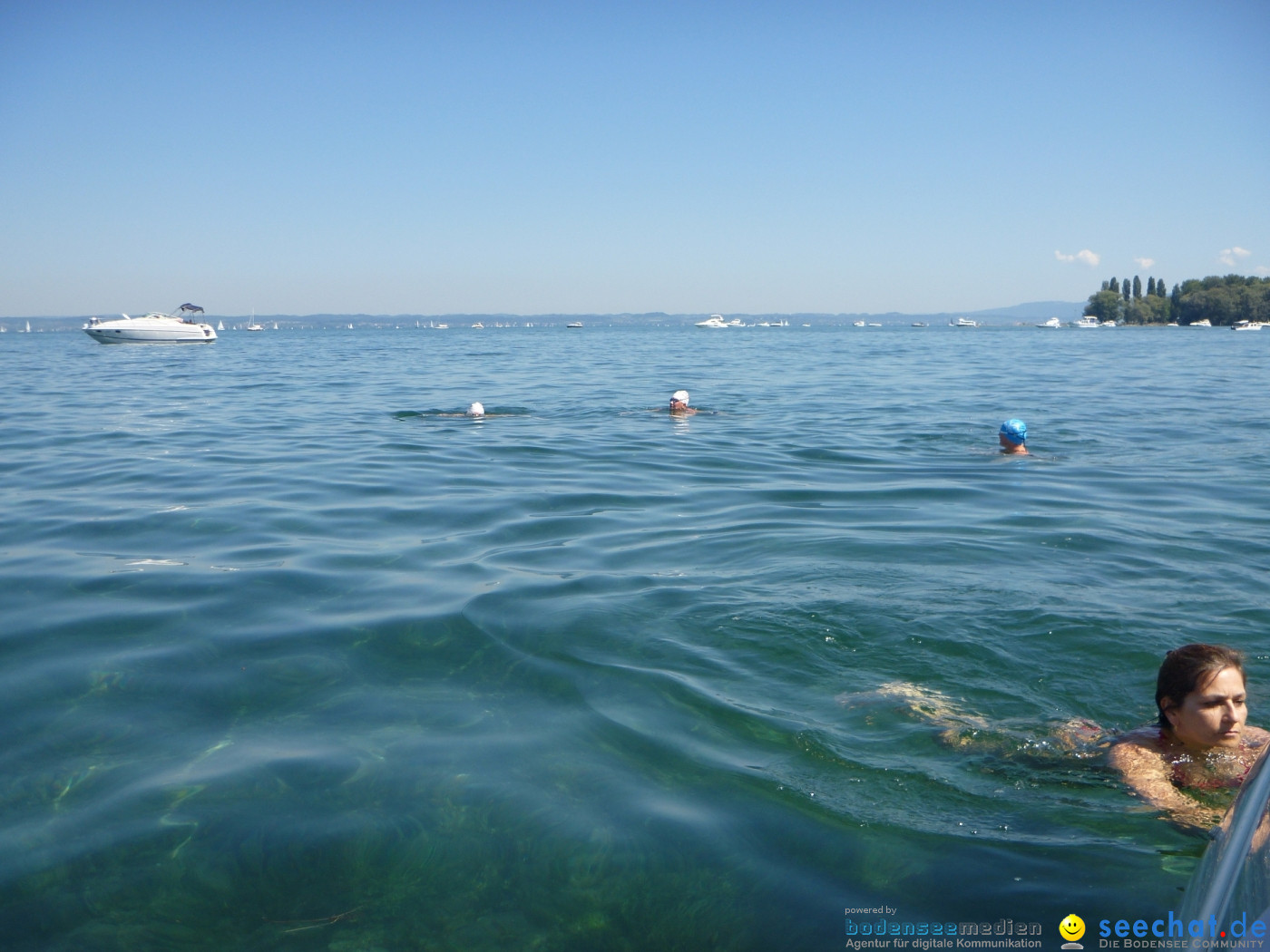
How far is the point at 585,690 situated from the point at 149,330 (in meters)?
57.9

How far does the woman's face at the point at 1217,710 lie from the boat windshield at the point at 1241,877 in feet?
4.70

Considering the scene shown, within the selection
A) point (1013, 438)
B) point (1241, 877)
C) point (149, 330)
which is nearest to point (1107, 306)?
point (149, 330)

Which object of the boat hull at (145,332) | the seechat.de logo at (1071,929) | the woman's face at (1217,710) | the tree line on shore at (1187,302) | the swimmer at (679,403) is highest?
the tree line on shore at (1187,302)

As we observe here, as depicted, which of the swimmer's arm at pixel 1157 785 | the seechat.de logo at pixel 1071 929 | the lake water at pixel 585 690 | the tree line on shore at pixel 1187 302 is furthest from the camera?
the tree line on shore at pixel 1187 302

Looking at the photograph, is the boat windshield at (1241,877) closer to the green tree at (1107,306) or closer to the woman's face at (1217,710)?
the woman's face at (1217,710)

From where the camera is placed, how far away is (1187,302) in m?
132

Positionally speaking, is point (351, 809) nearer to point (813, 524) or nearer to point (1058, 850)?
point (1058, 850)

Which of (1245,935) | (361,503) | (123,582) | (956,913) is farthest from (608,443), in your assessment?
(1245,935)

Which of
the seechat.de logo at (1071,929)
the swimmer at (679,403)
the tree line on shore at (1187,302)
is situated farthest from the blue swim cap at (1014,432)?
the tree line on shore at (1187,302)

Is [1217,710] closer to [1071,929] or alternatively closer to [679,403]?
[1071,929]

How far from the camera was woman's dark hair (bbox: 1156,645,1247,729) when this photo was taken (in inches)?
159

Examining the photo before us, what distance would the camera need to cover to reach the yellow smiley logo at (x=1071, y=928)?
3217mm

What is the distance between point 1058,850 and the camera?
375 cm

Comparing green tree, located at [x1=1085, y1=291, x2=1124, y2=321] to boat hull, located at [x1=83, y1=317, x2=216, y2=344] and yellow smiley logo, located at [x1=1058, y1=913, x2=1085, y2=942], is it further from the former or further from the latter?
yellow smiley logo, located at [x1=1058, y1=913, x2=1085, y2=942]
